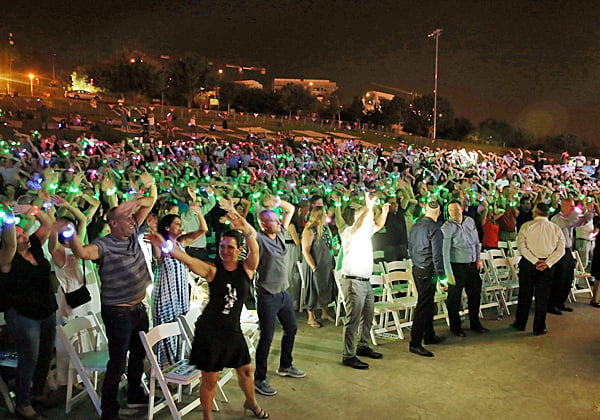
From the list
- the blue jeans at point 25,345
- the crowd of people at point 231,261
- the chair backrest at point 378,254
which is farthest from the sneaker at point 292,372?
the chair backrest at point 378,254

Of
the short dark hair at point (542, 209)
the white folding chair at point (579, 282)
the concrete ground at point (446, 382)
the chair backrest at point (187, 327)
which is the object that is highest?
the short dark hair at point (542, 209)

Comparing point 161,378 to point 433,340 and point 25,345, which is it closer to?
point 25,345

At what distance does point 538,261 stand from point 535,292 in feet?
1.38

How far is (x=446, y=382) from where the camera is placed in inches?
222

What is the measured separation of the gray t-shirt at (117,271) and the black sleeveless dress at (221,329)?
705 millimetres

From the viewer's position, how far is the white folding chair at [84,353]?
4.64 metres

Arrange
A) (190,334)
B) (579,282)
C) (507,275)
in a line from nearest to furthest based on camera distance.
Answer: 1. (190,334)
2. (507,275)
3. (579,282)

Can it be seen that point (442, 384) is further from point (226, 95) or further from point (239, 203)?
point (226, 95)

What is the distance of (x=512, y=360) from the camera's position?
6.29 meters

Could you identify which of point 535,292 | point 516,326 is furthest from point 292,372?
point 535,292

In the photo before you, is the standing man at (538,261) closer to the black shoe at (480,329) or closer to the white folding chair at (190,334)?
the black shoe at (480,329)

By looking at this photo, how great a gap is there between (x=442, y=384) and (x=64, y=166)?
9557mm

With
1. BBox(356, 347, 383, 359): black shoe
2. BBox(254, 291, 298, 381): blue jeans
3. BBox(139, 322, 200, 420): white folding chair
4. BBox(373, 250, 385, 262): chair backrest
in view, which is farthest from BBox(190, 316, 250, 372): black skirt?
BBox(373, 250, 385, 262): chair backrest

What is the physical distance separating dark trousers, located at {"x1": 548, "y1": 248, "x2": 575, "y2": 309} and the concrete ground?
931mm
